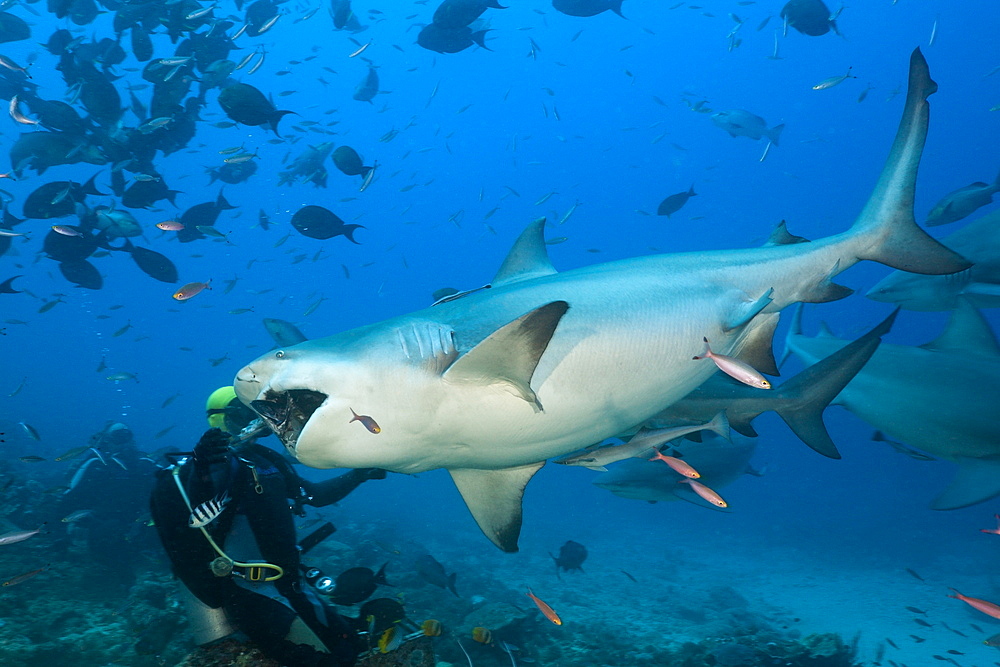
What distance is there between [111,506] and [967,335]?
14.5 meters

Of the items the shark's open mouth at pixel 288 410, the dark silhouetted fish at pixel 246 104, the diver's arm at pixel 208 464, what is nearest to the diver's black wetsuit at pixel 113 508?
the dark silhouetted fish at pixel 246 104

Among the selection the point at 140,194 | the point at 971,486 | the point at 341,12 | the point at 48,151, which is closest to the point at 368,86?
the point at 341,12

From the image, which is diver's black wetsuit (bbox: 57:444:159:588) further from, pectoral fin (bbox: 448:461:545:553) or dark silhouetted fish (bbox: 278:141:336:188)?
pectoral fin (bbox: 448:461:545:553)

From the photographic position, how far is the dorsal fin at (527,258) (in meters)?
3.70

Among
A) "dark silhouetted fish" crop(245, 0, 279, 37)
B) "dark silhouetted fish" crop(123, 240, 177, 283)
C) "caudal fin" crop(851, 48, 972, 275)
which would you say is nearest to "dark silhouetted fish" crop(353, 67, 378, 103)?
"dark silhouetted fish" crop(245, 0, 279, 37)

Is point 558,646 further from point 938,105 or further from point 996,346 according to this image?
point 938,105

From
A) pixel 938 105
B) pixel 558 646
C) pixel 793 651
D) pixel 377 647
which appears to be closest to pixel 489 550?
pixel 558 646

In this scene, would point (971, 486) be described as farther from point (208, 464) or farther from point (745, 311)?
point (208, 464)

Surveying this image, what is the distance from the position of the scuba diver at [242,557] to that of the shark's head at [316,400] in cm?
129

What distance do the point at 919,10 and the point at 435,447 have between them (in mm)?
101751

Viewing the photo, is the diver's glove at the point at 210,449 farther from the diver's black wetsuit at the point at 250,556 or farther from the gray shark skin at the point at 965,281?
the gray shark skin at the point at 965,281

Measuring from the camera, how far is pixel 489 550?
2055 centimetres

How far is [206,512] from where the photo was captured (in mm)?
2957

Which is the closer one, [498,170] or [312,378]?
[312,378]
